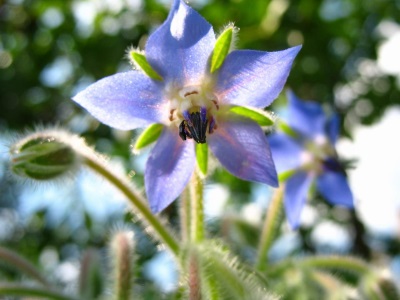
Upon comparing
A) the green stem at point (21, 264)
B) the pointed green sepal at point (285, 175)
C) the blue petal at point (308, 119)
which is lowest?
the pointed green sepal at point (285, 175)

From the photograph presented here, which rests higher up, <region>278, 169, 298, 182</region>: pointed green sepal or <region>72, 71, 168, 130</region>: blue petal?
<region>278, 169, 298, 182</region>: pointed green sepal

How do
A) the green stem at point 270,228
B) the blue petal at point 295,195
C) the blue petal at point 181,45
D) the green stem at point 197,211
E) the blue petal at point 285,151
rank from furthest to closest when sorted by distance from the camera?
the blue petal at point 285,151, the blue petal at point 295,195, the green stem at point 270,228, the green stem at point 197,211, the blue petal at point 181,45

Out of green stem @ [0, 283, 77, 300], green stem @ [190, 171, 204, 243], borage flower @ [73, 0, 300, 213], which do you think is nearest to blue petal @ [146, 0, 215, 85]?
borage flower @ [73, 0, 300, 213]

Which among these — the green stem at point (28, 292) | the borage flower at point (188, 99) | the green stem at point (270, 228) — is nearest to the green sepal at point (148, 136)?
the borage flower at point (188, 99)

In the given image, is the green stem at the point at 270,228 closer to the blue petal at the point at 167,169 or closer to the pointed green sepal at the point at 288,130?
the pointed green sepal at the point at 288,130

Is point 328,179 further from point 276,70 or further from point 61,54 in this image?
point 61,54

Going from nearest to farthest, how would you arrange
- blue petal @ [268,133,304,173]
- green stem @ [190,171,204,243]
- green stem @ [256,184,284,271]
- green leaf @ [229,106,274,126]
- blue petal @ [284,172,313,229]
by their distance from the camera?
green leaf @ [229,106,274,126], green stem @ [190,171,204,243], green stem @ [256,184,284,271], blue petal @ [284,172,313,229], blue petal @ [268,133,304,173]

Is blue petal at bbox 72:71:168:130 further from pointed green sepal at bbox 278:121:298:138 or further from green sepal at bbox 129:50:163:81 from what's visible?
pointed green sepal at bbox 278:121:298:138
